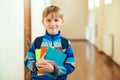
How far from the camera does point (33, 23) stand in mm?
4676

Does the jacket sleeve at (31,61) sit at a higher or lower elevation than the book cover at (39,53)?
lower

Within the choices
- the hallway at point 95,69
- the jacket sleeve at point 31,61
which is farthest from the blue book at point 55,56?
the hallway at point 95,69

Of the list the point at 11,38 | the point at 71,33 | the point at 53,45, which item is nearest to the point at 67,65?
the point at 53,45

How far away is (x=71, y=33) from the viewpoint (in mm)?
12250

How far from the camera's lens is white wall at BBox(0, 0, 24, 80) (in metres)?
2.83

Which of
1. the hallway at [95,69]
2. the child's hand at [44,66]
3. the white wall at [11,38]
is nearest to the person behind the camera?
the child's hand at [44,66]

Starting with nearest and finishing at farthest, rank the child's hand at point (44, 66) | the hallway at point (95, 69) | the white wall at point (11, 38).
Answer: the child's hand at point (44, 66) < the white wall at point (11, 38) < the hallway at point (95, 69)

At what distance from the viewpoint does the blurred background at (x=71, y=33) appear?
289cm

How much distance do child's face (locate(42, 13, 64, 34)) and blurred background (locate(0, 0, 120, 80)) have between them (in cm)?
125

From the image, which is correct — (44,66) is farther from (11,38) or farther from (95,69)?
(95,69)

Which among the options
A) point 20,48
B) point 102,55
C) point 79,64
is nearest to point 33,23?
point 20,48

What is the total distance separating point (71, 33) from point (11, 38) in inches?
370

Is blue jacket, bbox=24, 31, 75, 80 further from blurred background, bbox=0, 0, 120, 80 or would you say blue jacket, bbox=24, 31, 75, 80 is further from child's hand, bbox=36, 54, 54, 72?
blurred background, bbox=0, 0, 120, 80

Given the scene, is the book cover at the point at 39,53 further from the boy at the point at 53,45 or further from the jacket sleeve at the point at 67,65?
the jacket sleeve at the point at 67,65
